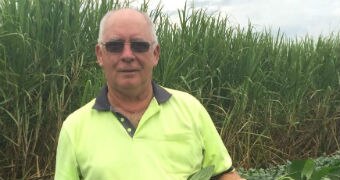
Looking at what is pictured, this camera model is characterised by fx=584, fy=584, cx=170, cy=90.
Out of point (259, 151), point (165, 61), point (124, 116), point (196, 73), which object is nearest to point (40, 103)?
point (165, 61)

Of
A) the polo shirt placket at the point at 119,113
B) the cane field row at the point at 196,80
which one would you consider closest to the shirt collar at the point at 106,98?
the polo shirt placket at the point at 119,113

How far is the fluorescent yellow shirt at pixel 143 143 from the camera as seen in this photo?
1892 millimetres

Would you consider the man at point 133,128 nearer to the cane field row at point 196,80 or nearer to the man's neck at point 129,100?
the man's neck at point 129,100

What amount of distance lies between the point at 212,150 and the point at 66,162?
49 cm

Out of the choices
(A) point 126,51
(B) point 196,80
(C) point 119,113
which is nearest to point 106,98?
(C) point 119,113

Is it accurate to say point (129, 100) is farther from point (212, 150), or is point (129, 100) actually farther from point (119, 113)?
point (212, 150)

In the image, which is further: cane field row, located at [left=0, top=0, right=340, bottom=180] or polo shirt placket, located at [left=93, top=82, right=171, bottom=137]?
cane field row, located at [left=0, top=0, right=340, bottom=180]

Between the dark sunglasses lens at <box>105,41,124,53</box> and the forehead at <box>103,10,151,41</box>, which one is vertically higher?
the forehead at <box>103,10,151,41</box>

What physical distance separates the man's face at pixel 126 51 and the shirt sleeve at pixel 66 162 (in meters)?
0.25

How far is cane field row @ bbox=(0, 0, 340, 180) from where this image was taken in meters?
4.05

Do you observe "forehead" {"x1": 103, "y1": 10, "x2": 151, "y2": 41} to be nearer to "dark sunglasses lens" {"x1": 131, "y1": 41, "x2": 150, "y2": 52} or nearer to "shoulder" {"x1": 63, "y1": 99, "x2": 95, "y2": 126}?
"dark sunglasses lens" {"x1": 131, "y1": 41, "x2": 150, "y2": 52}

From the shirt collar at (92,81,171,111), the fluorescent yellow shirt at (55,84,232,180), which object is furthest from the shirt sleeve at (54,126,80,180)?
the shirt collar at (92,81,171,111)

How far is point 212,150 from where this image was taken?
199 cm

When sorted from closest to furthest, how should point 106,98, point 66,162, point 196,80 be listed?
point 66,162
point 106,98
point 196,80
